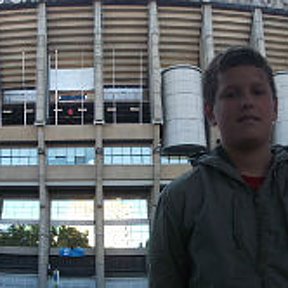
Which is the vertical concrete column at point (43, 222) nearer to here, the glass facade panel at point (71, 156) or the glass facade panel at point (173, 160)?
the glass facade panel at point (71, 156)

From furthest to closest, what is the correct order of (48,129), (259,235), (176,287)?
(48,129), (176,287), (259,235)

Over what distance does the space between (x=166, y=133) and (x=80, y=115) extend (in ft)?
25.3

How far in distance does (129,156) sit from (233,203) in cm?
3828

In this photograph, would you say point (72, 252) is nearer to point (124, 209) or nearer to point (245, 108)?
point (124, 209)

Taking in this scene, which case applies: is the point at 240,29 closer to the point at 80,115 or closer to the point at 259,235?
the point at 80,115

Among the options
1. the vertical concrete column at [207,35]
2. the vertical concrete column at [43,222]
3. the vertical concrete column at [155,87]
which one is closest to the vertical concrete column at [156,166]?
the vertical concrete column at [155,87]

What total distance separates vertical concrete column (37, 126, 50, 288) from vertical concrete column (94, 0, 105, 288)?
351 cm

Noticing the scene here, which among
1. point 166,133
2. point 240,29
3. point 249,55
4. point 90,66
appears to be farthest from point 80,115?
point 249,55

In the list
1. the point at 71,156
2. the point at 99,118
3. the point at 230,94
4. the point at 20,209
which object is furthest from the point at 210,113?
the point at 20,209

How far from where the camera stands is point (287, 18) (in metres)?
44.1

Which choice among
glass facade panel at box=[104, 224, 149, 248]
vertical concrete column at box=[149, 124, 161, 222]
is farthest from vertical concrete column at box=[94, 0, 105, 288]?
vertical concrete column at box=[149, 124, 161, 222]

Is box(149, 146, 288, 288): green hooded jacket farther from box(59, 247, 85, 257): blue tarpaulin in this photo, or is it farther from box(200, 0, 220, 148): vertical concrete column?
box(200, 0, 220, 148): vertical concrete column

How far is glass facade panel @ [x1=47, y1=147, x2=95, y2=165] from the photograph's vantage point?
40125 millimetres

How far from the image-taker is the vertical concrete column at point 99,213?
37469 mm
